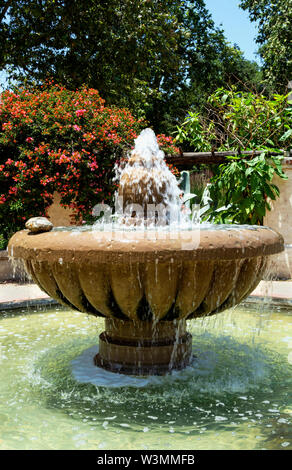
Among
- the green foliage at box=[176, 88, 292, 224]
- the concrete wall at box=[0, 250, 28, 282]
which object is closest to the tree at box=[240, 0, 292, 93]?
the green foliage at box=[176, 88, 292, 224]

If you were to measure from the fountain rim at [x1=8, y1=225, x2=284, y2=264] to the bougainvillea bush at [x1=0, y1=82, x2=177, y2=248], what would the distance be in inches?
209

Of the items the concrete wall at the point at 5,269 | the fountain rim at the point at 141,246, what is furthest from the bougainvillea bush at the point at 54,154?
the fountain rim at the point at 141,246

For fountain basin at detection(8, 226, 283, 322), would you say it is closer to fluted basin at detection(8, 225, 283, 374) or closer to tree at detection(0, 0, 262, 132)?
fluted basin at detection(8, 225, 283, 374)

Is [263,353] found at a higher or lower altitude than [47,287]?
lower

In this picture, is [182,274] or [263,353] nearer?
[182,274]

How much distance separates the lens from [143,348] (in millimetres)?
3180

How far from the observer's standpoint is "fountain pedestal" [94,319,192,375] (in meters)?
3.19

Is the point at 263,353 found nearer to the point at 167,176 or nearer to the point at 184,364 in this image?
the point at 184,364

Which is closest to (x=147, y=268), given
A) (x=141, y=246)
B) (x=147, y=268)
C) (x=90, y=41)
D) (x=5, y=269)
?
(x=147, y=268)

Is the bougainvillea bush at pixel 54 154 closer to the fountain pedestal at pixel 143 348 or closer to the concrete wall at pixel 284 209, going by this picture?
the concrete wall at pixel 284 209

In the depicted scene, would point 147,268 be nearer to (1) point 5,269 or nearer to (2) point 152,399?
(2) point 152,399

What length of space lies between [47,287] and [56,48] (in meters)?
11.9
